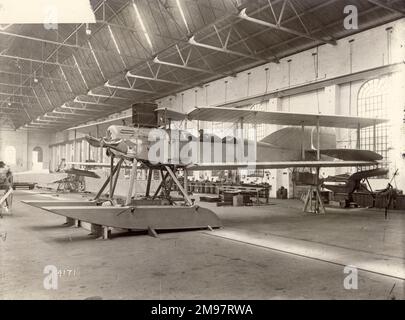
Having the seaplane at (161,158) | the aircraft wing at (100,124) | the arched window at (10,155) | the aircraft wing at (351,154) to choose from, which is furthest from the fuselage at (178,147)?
the arched window at (10,155)

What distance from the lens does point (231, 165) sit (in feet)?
28.3

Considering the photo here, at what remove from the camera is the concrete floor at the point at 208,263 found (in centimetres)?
354

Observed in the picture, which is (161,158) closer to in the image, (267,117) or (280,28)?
(267,117)

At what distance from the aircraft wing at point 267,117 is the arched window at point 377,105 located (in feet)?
8.84

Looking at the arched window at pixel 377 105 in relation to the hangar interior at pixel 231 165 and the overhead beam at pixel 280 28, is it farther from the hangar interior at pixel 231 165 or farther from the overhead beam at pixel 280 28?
the overhead beam at pixel 280 28

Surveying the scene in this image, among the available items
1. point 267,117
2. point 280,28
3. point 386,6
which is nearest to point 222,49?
point 280,28

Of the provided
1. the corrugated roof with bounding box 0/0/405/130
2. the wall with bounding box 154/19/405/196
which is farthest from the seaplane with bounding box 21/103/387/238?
the corrugated roof with bounding box 0/0/405/130

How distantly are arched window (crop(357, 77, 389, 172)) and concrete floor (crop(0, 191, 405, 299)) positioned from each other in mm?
8043

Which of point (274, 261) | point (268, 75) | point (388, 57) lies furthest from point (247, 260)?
point (268, 75)

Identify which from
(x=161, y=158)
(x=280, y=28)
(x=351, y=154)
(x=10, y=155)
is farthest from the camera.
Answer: (x=10, y=155)

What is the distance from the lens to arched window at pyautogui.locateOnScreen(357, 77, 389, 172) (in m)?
14.5

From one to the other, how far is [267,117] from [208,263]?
604cm

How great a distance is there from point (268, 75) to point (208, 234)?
13960mm

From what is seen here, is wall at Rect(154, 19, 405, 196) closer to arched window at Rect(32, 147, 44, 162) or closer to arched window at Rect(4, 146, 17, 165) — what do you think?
arched window at Rect(4, 146, 17, 165)
